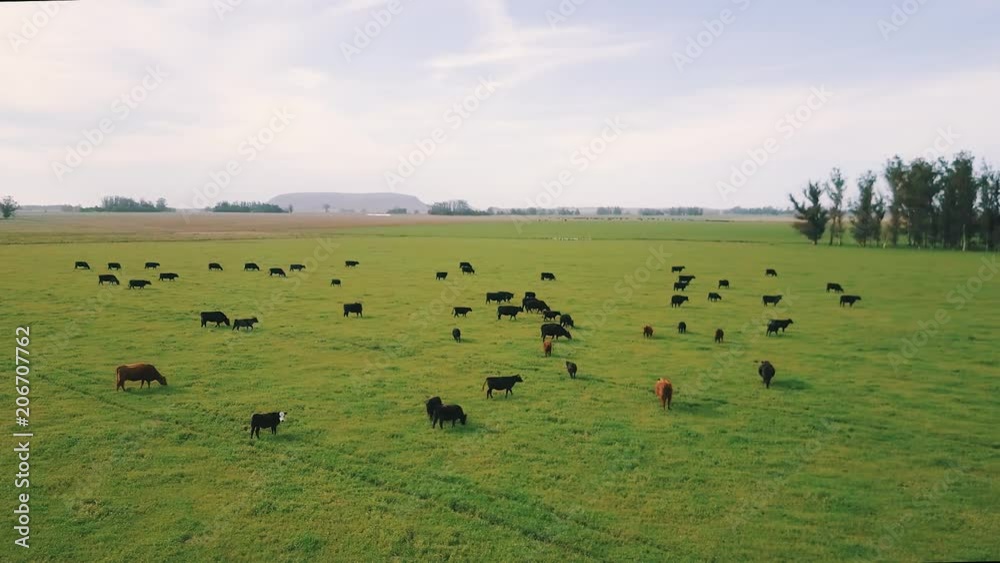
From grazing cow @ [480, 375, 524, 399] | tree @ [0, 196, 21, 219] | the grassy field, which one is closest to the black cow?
the grassy field

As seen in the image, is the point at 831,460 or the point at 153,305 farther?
the point at 153,305

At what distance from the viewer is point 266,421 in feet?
50.6

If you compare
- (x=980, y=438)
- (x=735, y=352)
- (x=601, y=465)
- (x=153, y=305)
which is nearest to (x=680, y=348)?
(x=735, y=352)

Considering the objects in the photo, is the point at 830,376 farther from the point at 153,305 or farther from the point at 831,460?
the point at 153,305

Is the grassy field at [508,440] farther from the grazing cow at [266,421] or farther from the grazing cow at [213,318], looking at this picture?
the grazing cow at [213,318]

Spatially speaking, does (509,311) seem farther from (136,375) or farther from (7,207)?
(7,207)

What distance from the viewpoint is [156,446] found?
48.1ft

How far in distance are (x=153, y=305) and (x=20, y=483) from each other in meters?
23.3

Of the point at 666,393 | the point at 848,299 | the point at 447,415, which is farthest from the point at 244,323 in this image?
the point at 848,299

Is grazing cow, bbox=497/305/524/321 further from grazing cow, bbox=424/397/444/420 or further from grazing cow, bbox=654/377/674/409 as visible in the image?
grazing cow, bbox=424/397/444/420

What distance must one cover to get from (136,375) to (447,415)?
34.5 feet

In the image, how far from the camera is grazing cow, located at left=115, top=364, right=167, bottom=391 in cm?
1867

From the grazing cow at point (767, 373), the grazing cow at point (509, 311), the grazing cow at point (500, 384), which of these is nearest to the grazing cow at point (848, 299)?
the grazing cow at point (509, 311)

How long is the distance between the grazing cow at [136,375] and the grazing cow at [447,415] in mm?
9539
